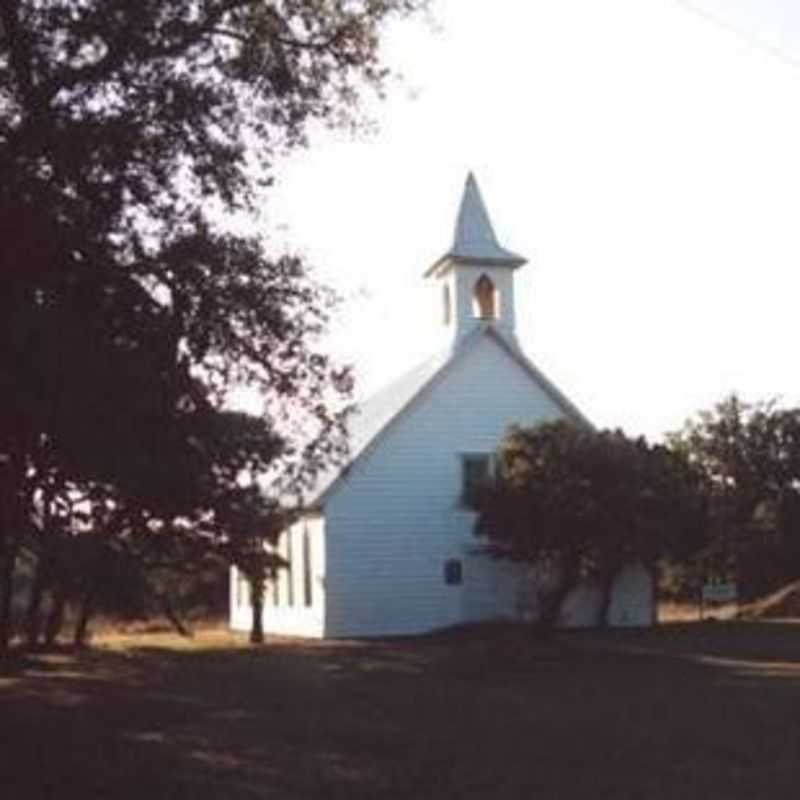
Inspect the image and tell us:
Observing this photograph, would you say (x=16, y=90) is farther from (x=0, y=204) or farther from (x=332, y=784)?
(x=332, y=784)

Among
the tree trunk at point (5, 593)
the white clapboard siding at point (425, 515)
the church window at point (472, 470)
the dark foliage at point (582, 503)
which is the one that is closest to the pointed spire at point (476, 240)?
the white clapboard siding at point (425, 515)

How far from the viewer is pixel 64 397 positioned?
19203 mm

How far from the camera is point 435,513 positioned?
46.6m

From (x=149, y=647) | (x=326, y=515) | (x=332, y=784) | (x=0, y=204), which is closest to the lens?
(x=332, y=784)

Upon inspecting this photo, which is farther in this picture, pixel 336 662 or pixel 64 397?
pixel 336 662

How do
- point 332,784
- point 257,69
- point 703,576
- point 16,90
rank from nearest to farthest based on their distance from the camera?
point 332,784 < point 16,90 < point 257,69 < point 703,576

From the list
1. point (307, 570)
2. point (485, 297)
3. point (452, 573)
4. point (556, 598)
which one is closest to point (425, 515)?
point (452, 573)

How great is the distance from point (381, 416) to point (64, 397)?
29.0m

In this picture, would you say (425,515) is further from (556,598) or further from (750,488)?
(750,488)

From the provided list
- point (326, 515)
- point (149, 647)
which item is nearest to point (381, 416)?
point (326, 515)

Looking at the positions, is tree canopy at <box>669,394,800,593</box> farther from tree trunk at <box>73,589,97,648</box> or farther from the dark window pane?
tree trunk at <box>73,589,97,648</box>

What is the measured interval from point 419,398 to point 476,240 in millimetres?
6349

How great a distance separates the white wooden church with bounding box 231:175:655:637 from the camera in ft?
150

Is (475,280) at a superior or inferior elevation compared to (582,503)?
superior
